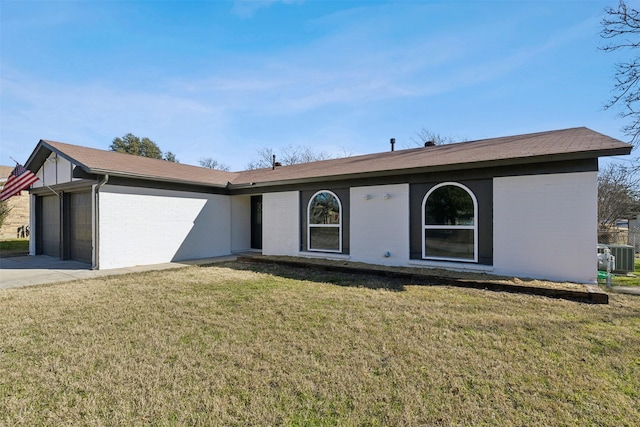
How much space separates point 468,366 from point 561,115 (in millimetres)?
16459

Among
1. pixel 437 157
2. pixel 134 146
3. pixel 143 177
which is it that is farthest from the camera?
pixel 134 146

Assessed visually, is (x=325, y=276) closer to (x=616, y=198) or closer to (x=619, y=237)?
(x=619, y=237)

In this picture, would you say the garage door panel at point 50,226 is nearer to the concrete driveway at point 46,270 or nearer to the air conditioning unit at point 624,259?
the concrete driveway at point 46,270

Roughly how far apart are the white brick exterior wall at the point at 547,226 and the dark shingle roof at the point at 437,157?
600 millimetres

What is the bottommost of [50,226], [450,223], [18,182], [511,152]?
[50,226]

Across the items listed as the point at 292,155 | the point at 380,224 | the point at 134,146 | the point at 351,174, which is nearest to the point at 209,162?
the point at 134,146

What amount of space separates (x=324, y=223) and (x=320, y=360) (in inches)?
284

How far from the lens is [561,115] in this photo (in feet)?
48.6

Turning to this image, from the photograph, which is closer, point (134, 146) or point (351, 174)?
point (351, 174)

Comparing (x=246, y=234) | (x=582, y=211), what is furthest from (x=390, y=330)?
(x=246, y=234)

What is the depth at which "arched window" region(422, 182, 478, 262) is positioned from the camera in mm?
7852

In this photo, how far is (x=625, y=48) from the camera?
36.2 ft

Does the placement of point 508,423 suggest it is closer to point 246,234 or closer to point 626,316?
point 626,316

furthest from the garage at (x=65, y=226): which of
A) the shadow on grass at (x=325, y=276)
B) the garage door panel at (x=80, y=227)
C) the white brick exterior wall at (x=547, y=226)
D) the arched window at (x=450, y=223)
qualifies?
the white brick exterior wall at (x=547, y=226)
